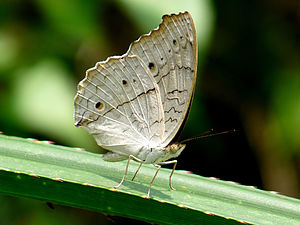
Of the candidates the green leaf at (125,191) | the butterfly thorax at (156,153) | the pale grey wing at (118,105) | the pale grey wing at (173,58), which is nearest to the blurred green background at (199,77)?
the pale grey wing at (173,58)

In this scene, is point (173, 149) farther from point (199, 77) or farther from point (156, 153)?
point (199, 77)

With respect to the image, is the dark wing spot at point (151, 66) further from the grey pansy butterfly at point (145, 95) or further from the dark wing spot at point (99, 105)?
the dark wing spot at point (99, 105)

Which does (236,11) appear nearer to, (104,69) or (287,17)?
(287,17)

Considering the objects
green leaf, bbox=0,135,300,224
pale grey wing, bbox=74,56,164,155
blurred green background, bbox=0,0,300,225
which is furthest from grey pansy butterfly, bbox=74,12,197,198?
blurred green background, bbox=0,0,300,225

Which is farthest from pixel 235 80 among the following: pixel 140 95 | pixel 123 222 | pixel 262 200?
pixel 262 200

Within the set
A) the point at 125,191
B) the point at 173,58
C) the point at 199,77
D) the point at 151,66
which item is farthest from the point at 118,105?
the point at 199,77

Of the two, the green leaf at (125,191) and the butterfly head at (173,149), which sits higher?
the butterfly head at (173,149)

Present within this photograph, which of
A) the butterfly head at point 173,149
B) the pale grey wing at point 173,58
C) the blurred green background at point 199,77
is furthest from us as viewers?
the blurred green background at point 199,77
